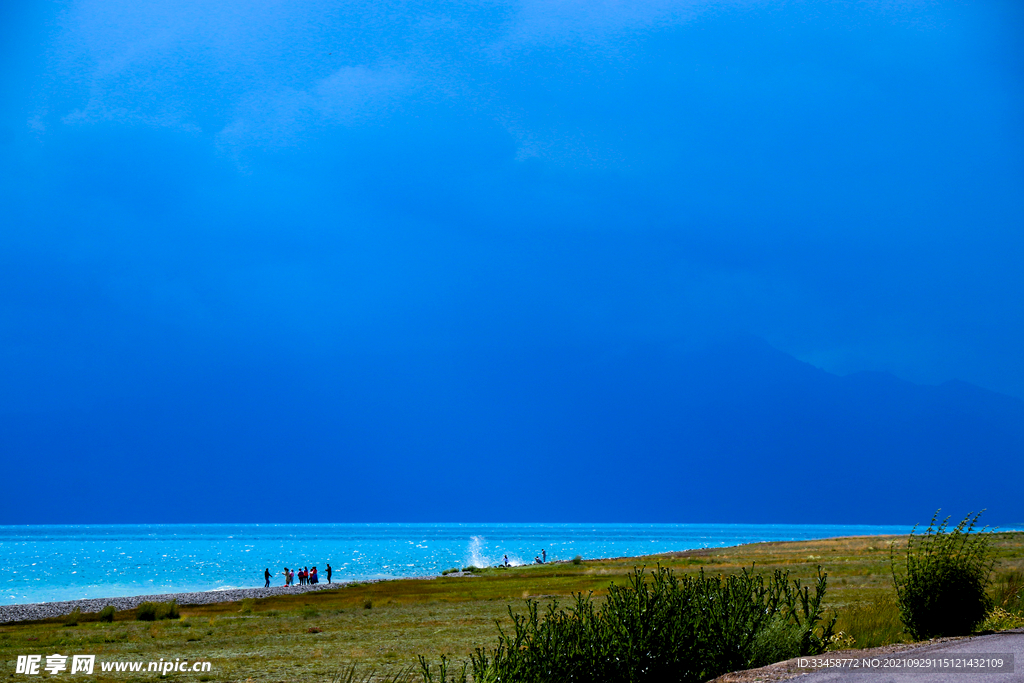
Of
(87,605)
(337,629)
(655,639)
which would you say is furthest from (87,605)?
(655,639)

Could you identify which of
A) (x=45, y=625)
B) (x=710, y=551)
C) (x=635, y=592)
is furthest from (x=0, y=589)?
(x=635, y=592)

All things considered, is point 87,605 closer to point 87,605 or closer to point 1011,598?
point 87,605

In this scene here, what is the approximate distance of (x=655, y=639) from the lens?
11.8 metres

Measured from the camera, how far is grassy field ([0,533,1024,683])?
2131 cm

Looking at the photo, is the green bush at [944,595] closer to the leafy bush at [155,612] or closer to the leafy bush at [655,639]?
the leafy bush at [655,639]

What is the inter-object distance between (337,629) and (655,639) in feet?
81.2

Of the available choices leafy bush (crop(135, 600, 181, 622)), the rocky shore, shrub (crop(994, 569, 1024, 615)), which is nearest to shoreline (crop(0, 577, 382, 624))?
the rocky shore

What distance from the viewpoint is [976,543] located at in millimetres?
16641

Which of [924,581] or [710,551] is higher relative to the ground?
[710,551]

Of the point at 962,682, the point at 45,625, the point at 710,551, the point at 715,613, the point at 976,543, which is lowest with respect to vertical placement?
the point at 962,682

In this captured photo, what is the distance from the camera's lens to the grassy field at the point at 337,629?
2131cm

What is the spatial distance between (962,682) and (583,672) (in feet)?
16.1

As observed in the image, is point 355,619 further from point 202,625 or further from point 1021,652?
point 1021,652

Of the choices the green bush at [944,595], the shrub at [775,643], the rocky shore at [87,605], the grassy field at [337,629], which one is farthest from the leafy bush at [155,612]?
the green bush at [944,595]
